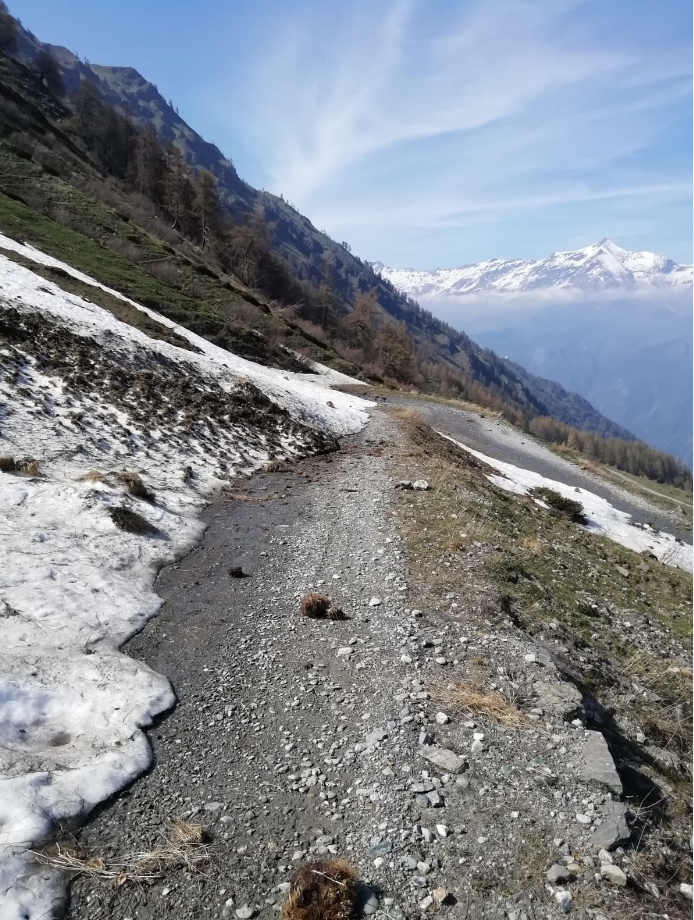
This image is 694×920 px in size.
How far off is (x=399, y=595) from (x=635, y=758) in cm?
457

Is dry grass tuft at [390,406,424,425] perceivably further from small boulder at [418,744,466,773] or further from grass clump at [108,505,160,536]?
small boulder at [418,744,466,773]

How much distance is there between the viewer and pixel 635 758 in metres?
7.00

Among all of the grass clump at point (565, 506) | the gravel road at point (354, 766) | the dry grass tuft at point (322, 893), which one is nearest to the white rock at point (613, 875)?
the gravel road at point (354, 766)

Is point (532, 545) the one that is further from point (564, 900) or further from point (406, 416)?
point (406, 416)

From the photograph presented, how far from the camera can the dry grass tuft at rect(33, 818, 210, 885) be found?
4.70m

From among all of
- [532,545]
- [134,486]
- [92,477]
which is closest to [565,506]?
[532,545]

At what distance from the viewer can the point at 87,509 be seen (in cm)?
1176

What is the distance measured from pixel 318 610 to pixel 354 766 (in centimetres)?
351

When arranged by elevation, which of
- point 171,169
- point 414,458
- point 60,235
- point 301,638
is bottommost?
point 301,638

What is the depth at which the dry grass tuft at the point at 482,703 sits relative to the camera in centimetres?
702

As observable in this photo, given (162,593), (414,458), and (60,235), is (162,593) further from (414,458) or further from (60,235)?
(60,235)

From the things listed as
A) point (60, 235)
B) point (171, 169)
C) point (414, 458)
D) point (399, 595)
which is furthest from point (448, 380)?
point (399, 595)

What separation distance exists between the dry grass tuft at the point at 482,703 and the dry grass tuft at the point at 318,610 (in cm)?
246

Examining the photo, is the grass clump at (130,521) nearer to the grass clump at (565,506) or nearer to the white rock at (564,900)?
the white rock at (564,900)
